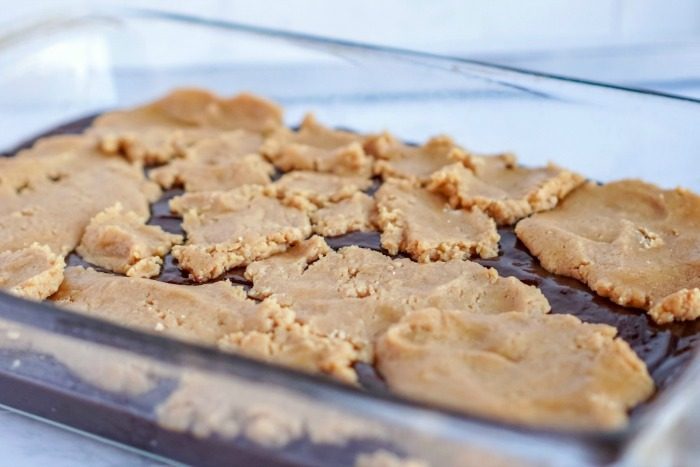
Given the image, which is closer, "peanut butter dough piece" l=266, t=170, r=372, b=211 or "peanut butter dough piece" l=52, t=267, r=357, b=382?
"peanut butter dough piece" l=52, t=267, r=357, b=382

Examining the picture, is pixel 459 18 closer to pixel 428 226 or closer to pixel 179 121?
pixel 179 121

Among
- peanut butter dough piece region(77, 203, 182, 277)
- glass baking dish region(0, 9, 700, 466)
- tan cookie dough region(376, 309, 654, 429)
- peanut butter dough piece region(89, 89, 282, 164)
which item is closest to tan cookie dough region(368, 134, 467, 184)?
glass baking dish region(0, 9, 700, 466)

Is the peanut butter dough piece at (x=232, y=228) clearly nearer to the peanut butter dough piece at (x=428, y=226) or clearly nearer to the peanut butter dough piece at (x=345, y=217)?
the peanut butter dough piece at (x=345, y=217)

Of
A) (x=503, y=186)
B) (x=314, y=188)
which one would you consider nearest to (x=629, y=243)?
(x=503, y=186)

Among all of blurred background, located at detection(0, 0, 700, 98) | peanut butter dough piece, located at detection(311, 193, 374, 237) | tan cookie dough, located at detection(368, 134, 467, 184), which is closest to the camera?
peanut butter dough piece, located at detection(311, 193, 374, 237)

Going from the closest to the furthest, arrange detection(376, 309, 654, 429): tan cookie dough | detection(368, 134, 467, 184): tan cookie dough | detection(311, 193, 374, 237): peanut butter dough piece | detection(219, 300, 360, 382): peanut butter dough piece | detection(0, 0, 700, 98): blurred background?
detection(376, 309, 654, 429): tan cookie dough, detection(219, 300, 360, 382): peanut butter dough piece, detection(311, 193, 374, 237): peanut butter dough piece, detection(368, 134, 467, 184): tan cookie dough, detection(0, 0, 700, 98): blurred background

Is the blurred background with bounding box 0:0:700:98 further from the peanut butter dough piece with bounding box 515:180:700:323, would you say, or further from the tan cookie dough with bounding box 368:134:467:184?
the peanut butter dough piece with bounding box 515:180:700:323
